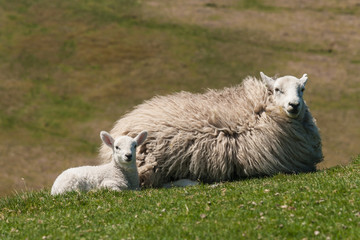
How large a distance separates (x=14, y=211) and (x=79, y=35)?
67397 millimetres

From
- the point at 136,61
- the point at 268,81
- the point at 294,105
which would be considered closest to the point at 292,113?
the point at 294,105

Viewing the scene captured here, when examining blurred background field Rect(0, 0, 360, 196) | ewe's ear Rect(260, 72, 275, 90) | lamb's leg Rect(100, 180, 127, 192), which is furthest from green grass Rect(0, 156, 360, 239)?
blurred background field Rect(0, 0, 360, 196)

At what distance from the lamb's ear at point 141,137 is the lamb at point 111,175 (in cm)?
9

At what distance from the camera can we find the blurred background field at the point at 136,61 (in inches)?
2202

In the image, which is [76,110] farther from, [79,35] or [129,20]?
[129,20]

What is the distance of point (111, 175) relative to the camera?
1266 cm

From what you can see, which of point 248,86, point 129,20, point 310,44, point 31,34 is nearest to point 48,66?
point 31,34

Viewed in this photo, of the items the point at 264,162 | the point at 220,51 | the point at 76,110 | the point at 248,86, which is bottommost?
the point at 76,110

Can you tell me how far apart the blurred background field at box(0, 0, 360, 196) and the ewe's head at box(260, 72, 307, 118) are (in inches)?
1424

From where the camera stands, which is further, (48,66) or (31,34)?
(31,34)

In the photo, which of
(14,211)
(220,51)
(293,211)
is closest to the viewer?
(293,211)

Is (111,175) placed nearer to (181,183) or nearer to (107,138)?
(107,138)

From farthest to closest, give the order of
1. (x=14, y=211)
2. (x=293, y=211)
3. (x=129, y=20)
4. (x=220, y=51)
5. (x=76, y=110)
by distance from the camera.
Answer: (x=129, y=20), (x=220, y=51), (x=76, y=110), (x=14, y=211), (x=293, y=211)

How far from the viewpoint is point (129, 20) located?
267 feet
